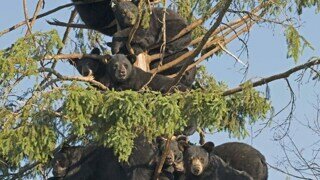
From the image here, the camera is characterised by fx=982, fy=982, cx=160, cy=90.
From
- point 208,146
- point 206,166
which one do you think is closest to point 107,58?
point 208,146

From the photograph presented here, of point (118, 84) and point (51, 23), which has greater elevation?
point (51, 23)

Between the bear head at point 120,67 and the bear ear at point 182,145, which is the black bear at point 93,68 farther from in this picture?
the bear ear at point 182,145

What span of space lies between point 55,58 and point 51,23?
1887 millimetres

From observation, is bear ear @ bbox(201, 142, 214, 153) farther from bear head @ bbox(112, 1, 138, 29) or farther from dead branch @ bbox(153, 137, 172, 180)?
bear head @ bbox(112, 1, 138, 29)

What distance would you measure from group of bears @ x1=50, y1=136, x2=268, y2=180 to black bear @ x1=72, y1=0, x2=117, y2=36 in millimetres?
2251

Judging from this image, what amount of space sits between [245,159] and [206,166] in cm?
101

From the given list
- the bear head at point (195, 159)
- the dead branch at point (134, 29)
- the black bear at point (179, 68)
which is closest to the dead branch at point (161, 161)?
the bear head at point (195, 159)

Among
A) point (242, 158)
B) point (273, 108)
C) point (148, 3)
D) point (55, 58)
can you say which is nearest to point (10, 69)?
point (55, 58)

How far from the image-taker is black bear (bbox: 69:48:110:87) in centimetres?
1414

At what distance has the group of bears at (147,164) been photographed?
1295 cm

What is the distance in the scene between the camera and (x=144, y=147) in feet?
42.3

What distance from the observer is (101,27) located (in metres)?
15.1

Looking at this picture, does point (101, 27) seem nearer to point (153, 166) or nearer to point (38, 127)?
point (153, 166)

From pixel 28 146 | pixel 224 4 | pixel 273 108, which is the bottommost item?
pixel 28 146
